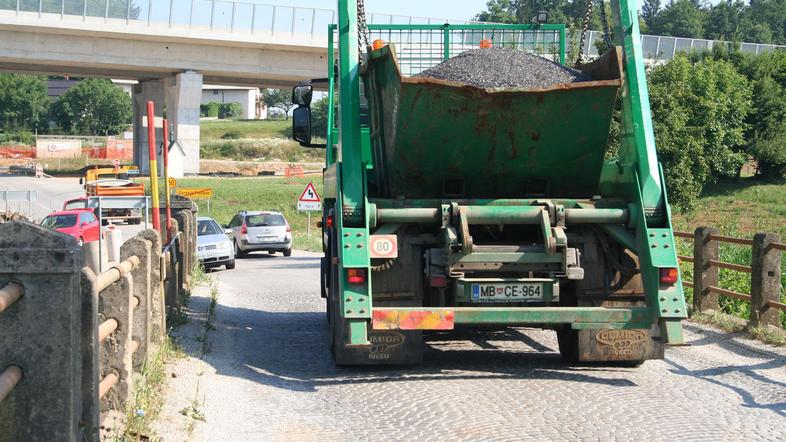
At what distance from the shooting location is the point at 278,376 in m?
9.49

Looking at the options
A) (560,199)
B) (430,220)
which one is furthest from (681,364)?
(430,220)

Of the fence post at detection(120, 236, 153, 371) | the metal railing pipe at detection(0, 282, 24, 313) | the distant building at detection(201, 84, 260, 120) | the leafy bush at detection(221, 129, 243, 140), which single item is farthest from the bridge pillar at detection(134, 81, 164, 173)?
the distant building at detection(201, 84, 260, 120)

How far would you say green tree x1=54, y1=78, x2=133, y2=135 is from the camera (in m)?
120

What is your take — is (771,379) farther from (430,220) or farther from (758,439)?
(430,220)

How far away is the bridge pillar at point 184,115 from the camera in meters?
57.6

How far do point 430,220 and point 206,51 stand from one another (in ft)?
161

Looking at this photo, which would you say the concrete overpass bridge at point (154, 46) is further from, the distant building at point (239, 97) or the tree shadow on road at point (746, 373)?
the distant building at point (239, 97)

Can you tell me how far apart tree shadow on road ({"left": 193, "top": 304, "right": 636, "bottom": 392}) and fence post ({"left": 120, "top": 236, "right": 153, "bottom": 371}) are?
1.32m

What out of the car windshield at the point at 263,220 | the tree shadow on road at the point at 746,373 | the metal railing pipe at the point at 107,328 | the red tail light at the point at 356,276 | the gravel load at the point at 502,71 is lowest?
the car windshield at the point at 263,220

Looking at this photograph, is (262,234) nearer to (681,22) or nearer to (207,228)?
(207,228)

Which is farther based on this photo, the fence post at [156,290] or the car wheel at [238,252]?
the car wheel at [238,252]

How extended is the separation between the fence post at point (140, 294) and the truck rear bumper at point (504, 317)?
1.82 metres

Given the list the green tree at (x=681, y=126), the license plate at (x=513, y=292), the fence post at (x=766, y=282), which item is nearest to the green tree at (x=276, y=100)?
the green tree at (x=681, y=126)

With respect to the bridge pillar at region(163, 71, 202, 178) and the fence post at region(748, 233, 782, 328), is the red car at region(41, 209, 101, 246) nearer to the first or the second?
the fence post at region(748, 233, 782, 328)
